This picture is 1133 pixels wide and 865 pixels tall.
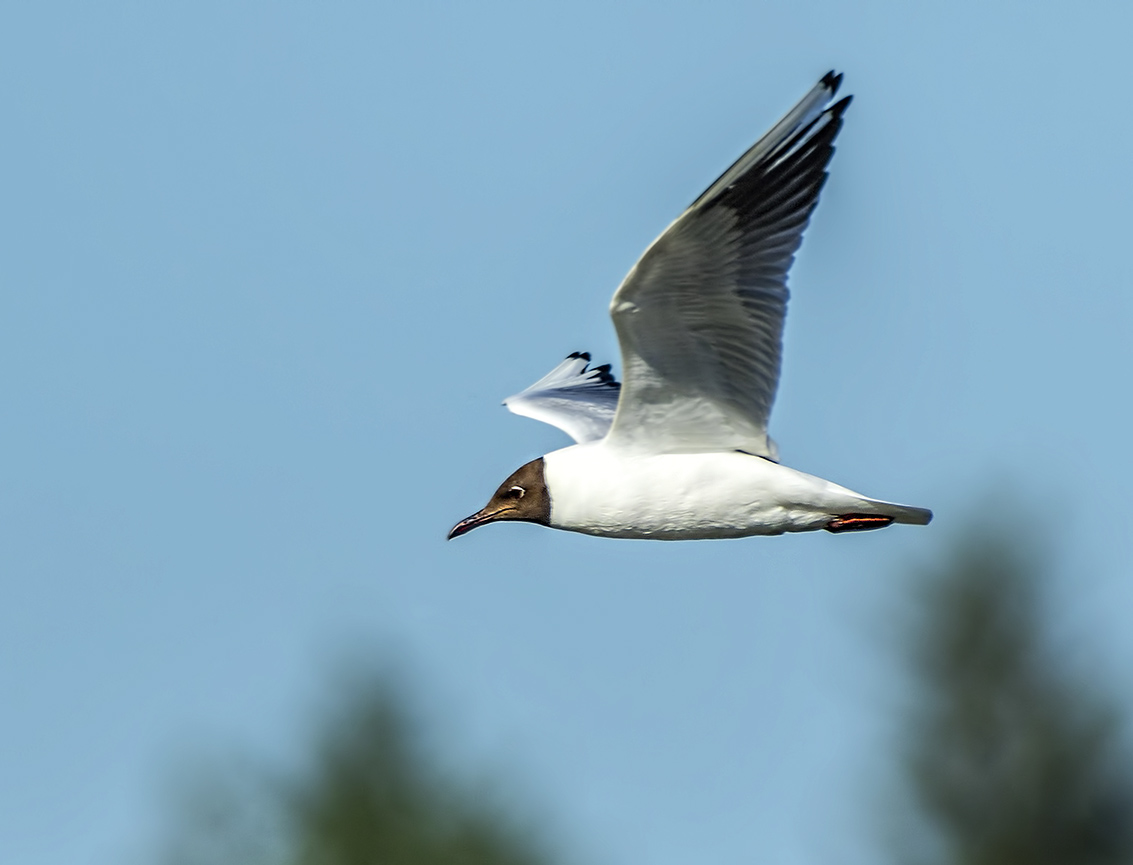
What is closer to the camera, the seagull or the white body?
the seagull

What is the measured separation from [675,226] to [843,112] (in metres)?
0.87

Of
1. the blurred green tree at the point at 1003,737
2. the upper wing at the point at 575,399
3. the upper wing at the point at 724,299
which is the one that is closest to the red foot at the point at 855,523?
the upper wing at the point at 724,299

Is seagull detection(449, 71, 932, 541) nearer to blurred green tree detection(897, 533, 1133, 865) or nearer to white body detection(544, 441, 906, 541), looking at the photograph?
white body detection(544, 441, 906, 541)

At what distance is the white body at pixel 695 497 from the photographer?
9547mm

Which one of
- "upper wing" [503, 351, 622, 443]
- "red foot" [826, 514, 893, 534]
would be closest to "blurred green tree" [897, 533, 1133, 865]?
"upper wing" [503, 351, 622, 443]

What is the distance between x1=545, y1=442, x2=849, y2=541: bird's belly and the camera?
376 inches

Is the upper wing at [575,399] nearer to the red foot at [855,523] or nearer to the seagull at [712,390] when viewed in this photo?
the seagull at [712,390]

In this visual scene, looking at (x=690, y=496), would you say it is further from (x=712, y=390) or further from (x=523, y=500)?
(x=523, y=500)

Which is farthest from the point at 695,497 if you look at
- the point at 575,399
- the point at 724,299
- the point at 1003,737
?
the point at 1003,737

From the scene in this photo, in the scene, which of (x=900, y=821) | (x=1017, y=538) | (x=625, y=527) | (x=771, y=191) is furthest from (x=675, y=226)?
(x=1017, y=538)

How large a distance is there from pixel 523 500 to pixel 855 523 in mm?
1565

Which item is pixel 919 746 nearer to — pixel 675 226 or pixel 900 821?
pixel 900 821

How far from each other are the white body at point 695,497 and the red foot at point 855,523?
77mm

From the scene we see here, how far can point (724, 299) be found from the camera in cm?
906
